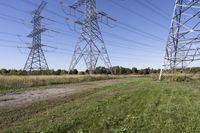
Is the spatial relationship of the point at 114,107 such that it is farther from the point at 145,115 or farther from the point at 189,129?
the point at 189,129

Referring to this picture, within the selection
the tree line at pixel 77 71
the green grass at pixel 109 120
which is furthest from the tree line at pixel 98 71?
the green grass at pixel 109 120

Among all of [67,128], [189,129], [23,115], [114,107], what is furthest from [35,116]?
[189,129]

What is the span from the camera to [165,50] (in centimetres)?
1942

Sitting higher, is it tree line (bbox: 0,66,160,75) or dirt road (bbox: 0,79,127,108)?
tree line (bbox: 0,66,160,75)

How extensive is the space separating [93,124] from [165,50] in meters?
15.2

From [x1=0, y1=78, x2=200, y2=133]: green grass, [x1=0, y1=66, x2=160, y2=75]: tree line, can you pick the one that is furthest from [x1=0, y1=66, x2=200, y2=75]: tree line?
[x1=0, y1=78, x2=200, y2=133]: green grass

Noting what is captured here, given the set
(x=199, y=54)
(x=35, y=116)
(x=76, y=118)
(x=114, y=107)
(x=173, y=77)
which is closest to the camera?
(x=76, y=118)

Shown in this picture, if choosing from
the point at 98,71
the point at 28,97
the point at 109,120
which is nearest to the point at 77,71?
the point at 98,71

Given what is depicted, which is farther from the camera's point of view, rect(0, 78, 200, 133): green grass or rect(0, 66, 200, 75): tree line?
rect(0, 66, 200, 75): tree line

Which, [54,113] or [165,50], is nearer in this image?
[54,113]

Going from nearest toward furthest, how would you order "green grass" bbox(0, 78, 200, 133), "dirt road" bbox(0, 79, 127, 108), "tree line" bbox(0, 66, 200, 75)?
1. "green grass" bbox(0, 78, 200, 133)
2. "dirt road" bbox(0, 79, 127, 108)
3. "tree line" bbox(0, 66, 200, 75)

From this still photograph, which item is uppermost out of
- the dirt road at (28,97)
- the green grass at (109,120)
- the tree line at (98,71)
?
the tree line at (98,71)

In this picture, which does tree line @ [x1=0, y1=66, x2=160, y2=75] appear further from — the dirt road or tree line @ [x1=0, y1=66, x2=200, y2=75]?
the dirt road

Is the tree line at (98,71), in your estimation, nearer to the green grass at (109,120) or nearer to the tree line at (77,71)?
the tree line at (77,71)
